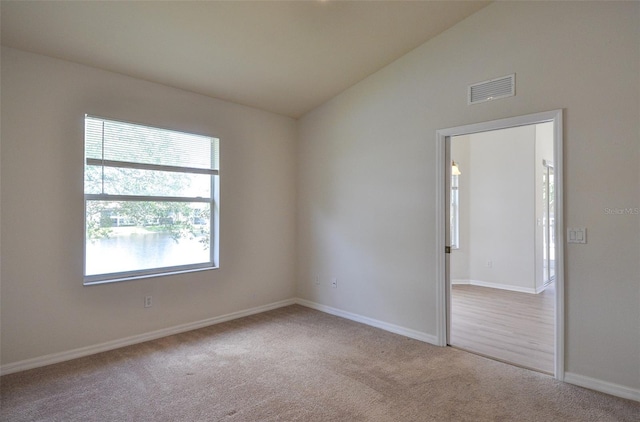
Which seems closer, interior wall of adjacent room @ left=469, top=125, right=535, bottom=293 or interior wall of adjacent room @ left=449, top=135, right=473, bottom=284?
interior wall of adjacent room @ left=469, top=125, right=535, bottom=293

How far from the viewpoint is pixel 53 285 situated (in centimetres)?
306

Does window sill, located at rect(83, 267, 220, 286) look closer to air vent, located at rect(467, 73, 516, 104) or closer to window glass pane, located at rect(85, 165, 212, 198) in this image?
window glass pane, located at rect(85, 165, 212, 198)

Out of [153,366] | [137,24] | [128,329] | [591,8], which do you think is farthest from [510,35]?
[128,329]

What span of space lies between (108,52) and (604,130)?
4.13 metres

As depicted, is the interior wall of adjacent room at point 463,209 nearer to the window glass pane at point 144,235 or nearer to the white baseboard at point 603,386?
the white baseboard at point 603,386

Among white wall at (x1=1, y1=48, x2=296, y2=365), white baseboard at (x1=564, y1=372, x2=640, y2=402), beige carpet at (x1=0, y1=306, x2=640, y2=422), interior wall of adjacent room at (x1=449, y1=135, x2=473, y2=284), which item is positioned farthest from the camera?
interior wall of adjacent room at (x1=449, y1=135, x2=473, y2=284)

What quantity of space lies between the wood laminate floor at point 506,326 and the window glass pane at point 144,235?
3086mm

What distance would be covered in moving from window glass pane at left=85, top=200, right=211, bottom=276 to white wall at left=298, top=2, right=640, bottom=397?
1538 millimetres

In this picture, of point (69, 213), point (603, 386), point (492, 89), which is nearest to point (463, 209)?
point (492, 89)

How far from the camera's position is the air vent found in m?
3.08

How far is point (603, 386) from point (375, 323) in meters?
2.07

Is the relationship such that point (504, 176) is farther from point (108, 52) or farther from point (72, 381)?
point (72, 381)

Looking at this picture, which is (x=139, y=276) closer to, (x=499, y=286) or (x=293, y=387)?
(x=293, y=387)

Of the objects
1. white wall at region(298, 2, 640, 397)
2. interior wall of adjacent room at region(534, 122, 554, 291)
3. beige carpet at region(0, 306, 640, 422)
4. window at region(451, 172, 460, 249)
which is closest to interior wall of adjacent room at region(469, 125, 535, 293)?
interior wall of adjacent room at region(534, 122, 554, 291)
